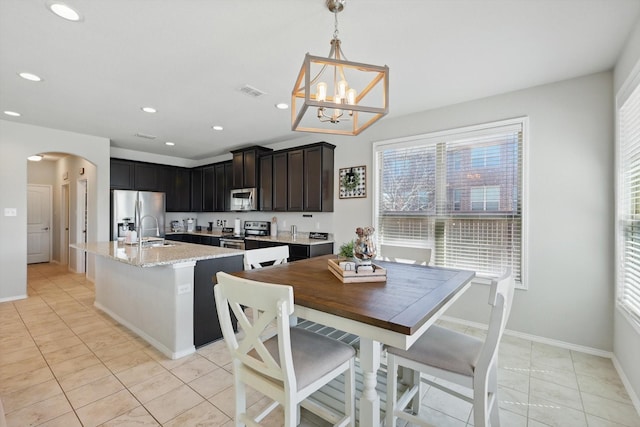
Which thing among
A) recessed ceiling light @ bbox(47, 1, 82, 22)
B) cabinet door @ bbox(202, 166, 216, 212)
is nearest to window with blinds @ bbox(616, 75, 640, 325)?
recessed ceiling light @ bbox(47, 1, 82, 22)

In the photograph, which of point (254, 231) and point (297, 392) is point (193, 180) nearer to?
point (254, 231)

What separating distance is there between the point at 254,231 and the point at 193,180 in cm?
221

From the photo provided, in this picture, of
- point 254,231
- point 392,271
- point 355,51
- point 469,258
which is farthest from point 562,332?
point 254,231

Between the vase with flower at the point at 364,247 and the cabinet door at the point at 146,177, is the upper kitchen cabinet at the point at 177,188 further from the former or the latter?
the vase with flower at the point at 364,247

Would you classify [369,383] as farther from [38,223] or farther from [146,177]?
[38,223]

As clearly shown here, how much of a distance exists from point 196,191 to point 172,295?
4492 millimetres

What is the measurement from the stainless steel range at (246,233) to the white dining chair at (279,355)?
3.68m

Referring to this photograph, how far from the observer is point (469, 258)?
336 centimetres

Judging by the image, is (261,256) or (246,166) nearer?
(261,256)

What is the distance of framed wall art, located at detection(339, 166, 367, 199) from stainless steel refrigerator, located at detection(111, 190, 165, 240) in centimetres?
321

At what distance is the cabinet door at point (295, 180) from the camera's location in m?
4.66

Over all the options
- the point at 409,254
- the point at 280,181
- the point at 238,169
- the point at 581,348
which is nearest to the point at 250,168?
the point at 238,169

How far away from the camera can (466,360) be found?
141cm

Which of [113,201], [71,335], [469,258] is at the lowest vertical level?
[71,335]
